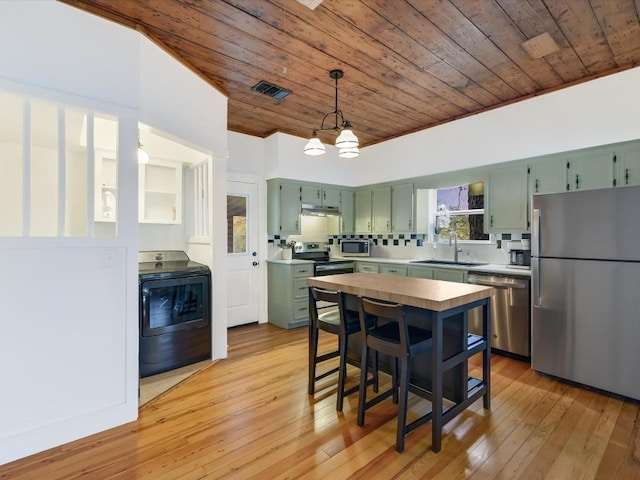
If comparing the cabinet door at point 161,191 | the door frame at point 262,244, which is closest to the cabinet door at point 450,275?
the door frame at point 262,244

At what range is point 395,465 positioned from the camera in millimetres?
1854

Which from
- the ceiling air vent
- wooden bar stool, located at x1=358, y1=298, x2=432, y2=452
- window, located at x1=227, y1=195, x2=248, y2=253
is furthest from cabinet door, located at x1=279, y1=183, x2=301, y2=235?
wooden bar stool, located at x1=358, y1=298, x2=432, y2=452

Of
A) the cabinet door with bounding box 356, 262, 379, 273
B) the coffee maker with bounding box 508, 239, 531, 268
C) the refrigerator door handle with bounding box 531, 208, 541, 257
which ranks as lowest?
the cabinet door with bounding box 356, 262, 379, 273

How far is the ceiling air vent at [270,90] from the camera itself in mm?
3276

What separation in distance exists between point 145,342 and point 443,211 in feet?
13.4

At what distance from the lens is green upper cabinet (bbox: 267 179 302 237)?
477cm

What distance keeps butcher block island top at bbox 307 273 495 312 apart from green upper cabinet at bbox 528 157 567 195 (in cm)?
181

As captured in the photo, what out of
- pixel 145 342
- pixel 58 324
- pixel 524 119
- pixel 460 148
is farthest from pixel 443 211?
pixel 58 324

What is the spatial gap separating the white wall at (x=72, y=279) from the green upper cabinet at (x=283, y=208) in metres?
2.34

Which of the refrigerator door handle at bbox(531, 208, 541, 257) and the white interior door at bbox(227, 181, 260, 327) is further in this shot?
the white interior door at bbox(227, 181, 260, 327)

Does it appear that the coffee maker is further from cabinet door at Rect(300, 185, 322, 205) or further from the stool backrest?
cabinet door at Rect(300, 185, 322, 205)

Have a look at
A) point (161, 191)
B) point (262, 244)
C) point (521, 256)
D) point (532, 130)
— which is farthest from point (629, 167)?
point (161, 191)

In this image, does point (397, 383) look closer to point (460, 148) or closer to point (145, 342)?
point (145, 342)

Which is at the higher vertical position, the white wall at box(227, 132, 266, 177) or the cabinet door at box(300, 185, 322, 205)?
the white wall at box(227, 132, 266, 177)
